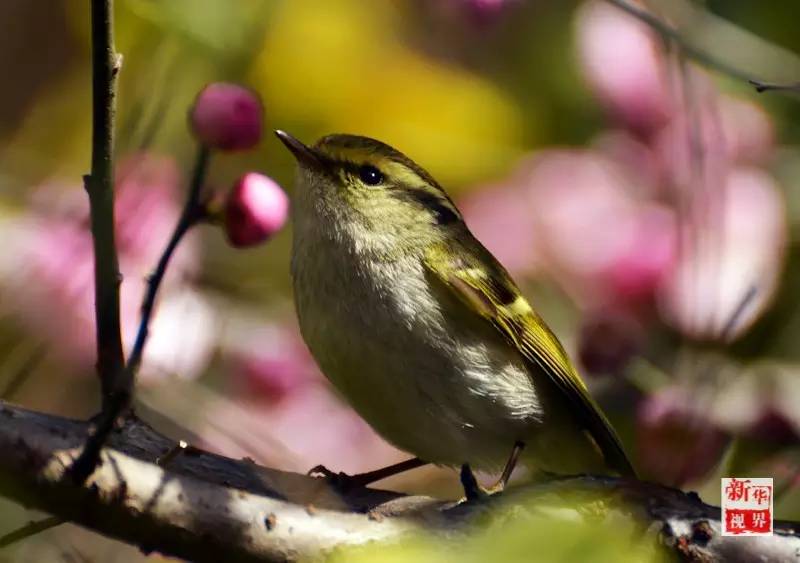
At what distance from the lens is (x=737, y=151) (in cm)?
233

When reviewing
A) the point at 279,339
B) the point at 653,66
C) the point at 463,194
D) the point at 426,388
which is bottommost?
the point at 426,388

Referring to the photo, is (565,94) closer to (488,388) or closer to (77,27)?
(488,388)

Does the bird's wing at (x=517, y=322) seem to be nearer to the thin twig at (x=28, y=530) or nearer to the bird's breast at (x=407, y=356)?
the bird's breast at (x=407, y=356)

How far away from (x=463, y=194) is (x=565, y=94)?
324 mm

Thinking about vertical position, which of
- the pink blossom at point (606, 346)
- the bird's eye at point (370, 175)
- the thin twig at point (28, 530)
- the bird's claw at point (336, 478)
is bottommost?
the thin twig at point (28, 530)

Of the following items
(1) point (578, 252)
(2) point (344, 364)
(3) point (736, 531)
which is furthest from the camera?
(1) point (578, 252)

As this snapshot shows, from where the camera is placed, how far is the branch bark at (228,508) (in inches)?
51.2

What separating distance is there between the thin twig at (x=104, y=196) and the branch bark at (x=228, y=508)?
0.27 feet

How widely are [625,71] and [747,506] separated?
993 mm

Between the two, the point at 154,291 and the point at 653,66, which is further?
the point at 653,66

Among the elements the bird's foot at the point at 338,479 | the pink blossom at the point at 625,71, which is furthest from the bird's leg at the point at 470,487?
the pink blossom at the point at 625,71

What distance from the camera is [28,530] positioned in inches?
51.3

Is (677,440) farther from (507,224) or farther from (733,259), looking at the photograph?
(507,224)

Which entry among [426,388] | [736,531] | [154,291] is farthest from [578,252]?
[154,291]
